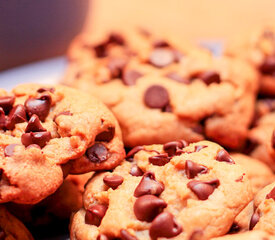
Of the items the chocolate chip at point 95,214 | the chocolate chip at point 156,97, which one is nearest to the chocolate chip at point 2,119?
the chocolate chip at point 95,214

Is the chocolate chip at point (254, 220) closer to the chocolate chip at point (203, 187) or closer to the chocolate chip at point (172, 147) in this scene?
the chocolate chip at point (203, 187)

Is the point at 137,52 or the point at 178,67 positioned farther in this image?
the point at 137,52

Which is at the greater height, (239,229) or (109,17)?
(109,17)

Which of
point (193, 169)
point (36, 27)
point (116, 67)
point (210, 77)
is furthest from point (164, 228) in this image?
point (36, 27)

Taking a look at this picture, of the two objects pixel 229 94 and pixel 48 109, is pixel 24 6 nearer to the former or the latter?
pixel 48 109

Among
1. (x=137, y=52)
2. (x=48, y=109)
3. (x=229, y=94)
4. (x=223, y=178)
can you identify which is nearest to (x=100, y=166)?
(x=48, y=109)

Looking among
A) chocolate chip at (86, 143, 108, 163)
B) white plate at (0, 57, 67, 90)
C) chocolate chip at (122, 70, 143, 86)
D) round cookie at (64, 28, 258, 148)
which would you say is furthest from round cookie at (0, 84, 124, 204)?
A: white plate at (0, 57, 67, 90)
